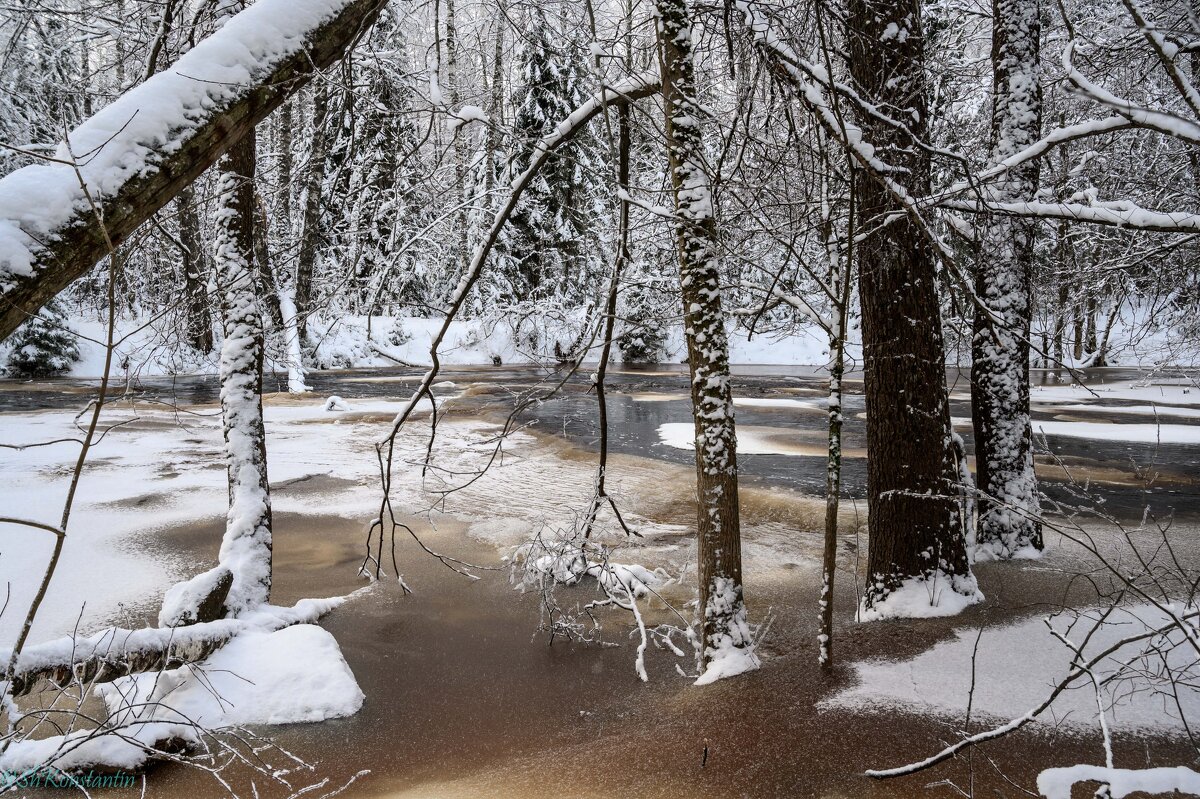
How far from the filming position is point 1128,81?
24.3 feet

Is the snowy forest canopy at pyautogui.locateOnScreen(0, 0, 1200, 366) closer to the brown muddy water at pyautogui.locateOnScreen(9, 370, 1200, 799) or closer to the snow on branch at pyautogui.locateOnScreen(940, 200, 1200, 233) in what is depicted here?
the snow on branch at pyautogui.locateOnScreen(940, 200, 1200, 233)

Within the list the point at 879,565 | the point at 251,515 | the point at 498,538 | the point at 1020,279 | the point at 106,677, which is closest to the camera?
the point at 106,677

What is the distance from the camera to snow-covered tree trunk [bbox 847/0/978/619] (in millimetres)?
5340

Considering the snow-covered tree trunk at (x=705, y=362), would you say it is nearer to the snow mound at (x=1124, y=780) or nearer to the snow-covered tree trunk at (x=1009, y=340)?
the snow mound at (x=1124, y=780)

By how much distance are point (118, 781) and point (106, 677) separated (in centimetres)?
93

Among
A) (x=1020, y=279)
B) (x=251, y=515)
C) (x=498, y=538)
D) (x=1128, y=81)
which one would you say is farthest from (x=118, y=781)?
(x=1128, y=81)

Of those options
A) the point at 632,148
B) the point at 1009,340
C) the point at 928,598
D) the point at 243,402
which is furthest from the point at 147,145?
the point at 1009,340

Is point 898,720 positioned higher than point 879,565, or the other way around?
point 879,565

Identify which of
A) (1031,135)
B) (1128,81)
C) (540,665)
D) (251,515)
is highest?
(1128,81)

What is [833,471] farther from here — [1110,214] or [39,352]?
[39,352]

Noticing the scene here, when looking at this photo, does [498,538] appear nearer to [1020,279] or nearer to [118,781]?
[118,781]

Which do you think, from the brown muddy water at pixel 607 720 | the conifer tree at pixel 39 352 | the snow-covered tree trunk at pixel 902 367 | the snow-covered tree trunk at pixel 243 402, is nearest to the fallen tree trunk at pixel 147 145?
the brown muddy water at pixel 607 720

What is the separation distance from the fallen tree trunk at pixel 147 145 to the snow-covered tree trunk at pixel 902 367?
423cm

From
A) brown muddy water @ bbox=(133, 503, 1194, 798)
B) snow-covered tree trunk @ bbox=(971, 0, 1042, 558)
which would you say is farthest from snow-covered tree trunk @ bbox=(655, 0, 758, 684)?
snow-covered tree trunk @ bbox=(971, 0, 1042, 558)
